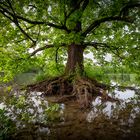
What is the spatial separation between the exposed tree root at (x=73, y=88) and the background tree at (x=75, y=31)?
6 cm

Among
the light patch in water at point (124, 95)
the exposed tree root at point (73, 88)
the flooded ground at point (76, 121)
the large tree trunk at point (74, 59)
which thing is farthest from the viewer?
the large tree trunk at point (74, 59)

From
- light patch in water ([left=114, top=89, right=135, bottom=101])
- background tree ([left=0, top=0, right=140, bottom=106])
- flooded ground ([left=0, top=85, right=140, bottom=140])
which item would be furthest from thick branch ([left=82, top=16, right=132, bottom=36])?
flooded ground ([left=0, top=85, right=140, bottom=140])

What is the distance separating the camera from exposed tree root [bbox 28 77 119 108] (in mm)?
15461

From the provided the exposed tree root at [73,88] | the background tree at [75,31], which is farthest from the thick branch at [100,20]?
the exposed tree root at [73,88]

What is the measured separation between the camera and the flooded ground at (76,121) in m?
8.42

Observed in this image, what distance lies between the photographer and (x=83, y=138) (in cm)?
830

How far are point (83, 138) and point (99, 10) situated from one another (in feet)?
38.7

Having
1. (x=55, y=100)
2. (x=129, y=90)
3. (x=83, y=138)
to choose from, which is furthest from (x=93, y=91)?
(x=83, y=138)

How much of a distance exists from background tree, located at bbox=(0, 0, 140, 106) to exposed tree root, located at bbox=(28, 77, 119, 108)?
0.18 feet

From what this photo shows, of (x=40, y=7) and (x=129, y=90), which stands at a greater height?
(x=40, y=7)

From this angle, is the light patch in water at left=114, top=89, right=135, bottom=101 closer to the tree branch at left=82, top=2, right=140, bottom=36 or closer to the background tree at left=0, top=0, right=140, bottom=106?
the background tree at left=0, top=0, right=140, bottom=106

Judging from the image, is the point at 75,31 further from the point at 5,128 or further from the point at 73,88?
the point at 5,128

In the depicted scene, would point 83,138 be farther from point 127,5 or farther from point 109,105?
point 127,5

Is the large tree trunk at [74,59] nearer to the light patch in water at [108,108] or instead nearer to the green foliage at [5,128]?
the light patch in water at [108,108]
